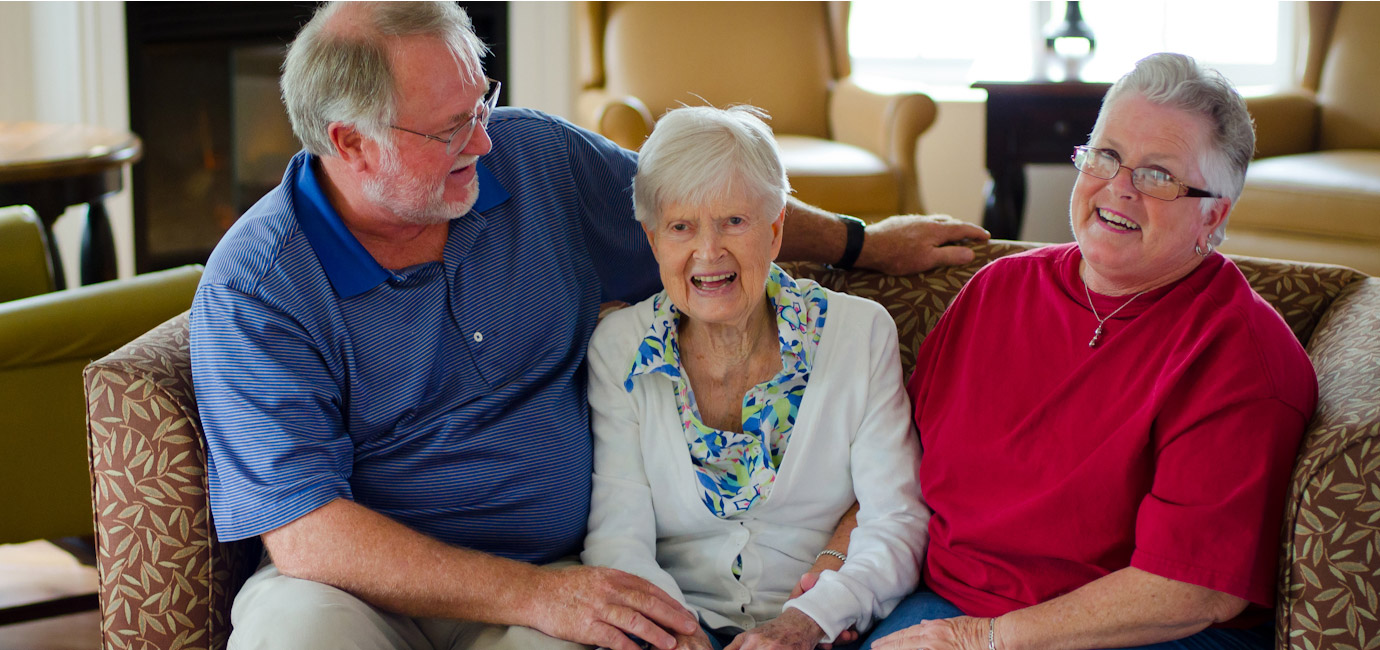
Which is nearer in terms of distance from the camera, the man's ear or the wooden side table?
the man's ear

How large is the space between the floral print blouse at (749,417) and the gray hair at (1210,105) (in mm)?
516

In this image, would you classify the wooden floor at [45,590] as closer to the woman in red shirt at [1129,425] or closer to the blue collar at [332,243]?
the blue collar at [332,243]

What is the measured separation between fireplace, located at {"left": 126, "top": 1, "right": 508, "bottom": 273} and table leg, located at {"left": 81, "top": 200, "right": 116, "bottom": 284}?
122 cm

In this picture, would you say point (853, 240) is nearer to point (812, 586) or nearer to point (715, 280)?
point (715, 280)

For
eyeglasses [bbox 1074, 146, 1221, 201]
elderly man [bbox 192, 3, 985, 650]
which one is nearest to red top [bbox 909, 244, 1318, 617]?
eyeglasses [bbox 1074, 146, 1221, 201]

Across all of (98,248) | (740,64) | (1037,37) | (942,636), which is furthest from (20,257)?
(1037,37)

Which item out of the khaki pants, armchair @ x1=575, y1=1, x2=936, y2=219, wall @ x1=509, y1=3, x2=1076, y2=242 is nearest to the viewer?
the khaki pants

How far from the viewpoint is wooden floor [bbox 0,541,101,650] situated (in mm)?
2334

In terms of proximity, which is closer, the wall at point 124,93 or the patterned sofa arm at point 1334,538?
the patterned sofa arm at point 1334,538

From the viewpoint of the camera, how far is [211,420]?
1.43 m

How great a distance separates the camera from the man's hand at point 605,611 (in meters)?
1.44

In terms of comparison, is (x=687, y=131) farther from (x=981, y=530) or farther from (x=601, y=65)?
(x=601, y=65)

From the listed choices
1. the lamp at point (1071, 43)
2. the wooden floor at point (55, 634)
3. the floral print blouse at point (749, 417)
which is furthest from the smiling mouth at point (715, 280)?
the lamp at point (1071, 43)

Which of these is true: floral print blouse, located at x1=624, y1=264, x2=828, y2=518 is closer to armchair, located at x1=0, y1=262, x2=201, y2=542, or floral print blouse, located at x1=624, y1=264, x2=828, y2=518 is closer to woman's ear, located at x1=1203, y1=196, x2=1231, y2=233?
woman's ear, located at x1=1203, y1=196, x2=1231, y2=233
